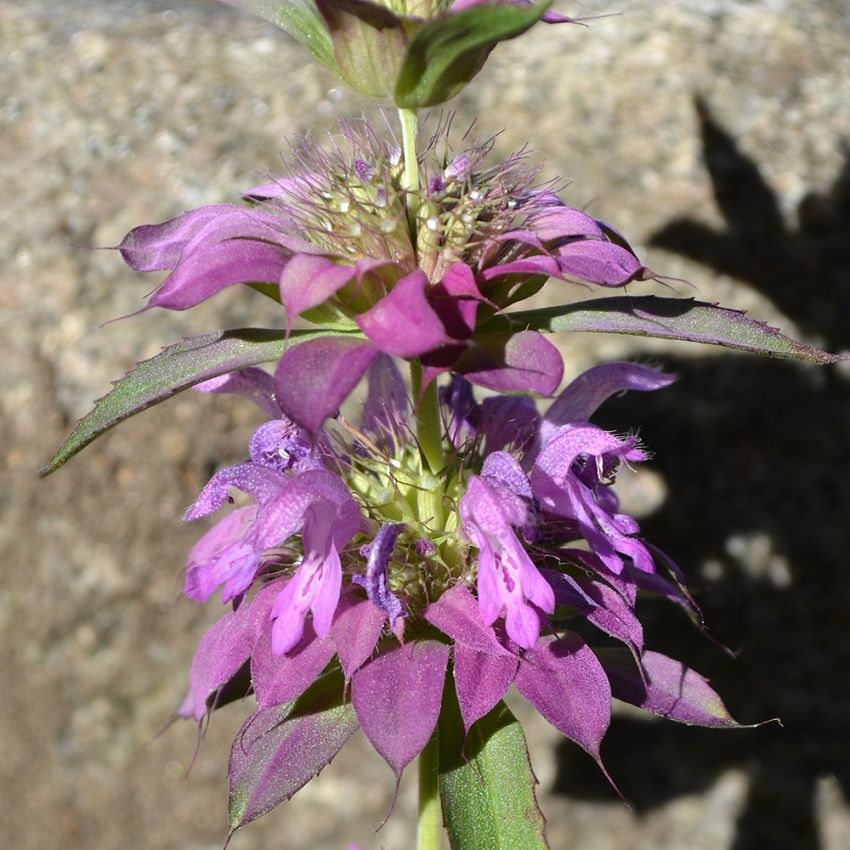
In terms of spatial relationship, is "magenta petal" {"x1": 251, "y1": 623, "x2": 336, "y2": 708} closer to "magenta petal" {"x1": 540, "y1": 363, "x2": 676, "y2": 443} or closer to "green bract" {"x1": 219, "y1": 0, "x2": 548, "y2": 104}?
"magenta petal" {"x1": 540, "y1": 363, "x2": 676, "y2": 443}

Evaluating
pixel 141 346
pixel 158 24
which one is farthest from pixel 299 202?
pixel 158 24

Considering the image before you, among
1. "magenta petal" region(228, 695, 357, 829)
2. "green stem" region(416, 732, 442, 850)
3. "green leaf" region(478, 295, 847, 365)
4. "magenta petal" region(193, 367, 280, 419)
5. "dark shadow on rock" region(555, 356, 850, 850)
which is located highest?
"green leaf" region(478, 295, 847, 365)

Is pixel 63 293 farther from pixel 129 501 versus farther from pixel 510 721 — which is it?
pixel 510 721

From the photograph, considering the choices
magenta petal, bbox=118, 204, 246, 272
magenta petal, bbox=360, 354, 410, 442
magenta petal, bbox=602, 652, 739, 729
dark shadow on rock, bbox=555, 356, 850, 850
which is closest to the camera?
magenta petal, bbox=118, 204, 246, 272

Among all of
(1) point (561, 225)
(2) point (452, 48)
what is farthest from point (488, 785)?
(2) point (452, 48)

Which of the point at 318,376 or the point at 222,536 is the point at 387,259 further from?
the point at 222,536

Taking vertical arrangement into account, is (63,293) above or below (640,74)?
below

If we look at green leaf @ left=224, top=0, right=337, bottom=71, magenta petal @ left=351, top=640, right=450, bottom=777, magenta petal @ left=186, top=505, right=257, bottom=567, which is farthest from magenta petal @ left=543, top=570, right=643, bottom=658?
green leaf @ left=224, top=0, right=337, bottom=71
